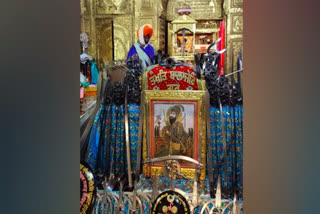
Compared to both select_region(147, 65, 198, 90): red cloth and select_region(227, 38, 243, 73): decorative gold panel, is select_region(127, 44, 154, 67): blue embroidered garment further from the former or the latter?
select_region(227, 38, 243, 73): decorative gold panel

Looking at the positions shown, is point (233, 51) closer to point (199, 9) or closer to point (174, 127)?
point (199, 9)

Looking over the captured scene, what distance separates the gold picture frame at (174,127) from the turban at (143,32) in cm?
19

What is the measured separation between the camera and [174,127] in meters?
1.39

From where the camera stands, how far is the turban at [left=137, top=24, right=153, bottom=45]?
1423 mm

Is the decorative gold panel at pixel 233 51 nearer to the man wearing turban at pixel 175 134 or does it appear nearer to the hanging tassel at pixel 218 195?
the man wearing turban at pixel 175 134

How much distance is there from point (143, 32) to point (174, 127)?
37 centimetres

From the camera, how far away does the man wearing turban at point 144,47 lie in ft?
4.65

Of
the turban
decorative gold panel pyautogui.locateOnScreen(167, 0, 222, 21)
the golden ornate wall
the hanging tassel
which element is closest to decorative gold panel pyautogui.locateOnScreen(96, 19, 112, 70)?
the golden ornate wall

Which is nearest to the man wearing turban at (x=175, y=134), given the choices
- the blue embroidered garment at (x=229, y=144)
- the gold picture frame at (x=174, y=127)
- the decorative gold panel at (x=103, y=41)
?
the gold picture frame at (x=174, y=127)

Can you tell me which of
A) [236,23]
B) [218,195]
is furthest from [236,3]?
[218,195]
